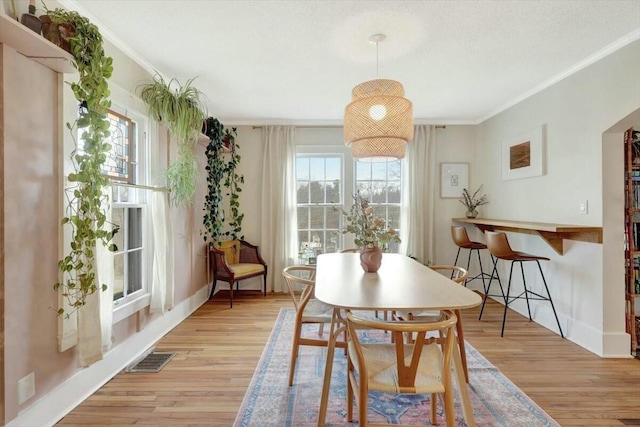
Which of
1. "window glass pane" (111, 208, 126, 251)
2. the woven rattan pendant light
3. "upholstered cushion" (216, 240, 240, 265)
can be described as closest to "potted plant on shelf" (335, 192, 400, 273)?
the woven rattan pendant light

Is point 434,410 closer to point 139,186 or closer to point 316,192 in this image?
point 139,186

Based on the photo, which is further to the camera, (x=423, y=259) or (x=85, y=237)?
(x=423, y=259)

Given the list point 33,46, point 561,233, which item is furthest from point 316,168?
point 33,46

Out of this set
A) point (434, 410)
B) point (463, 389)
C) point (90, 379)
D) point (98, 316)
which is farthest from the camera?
point (90, 379)

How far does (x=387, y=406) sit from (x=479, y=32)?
2.68m

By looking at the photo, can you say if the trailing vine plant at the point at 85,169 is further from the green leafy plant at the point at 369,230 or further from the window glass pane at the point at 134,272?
the green leafy plant at the point at 369,230

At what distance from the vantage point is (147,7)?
2.01 metres

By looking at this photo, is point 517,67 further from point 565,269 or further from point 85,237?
point 85,237

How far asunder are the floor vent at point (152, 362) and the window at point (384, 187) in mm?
3197

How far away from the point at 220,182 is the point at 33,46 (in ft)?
9.74

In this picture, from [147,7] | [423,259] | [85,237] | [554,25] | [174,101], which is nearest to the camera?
[85,237]

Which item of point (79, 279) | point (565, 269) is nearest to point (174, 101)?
Result: point (79, 279)

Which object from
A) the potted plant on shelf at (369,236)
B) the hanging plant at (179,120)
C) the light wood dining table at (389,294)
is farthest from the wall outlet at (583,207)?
the hanging plant at (179,120)

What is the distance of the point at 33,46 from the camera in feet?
5.06
